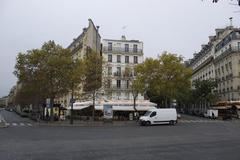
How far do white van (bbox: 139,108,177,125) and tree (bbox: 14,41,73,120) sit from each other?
11.7 metres

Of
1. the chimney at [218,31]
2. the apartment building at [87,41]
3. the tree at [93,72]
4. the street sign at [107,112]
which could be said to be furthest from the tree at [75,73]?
the chimney at [218,31]

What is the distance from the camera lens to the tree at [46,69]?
150 feet

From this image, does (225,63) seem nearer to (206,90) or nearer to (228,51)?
(228,51)

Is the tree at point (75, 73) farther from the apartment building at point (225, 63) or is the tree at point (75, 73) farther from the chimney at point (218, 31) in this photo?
the chimney at point (218, 31)

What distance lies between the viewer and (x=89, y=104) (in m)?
51.7

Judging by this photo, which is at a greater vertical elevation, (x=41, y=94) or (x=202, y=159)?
(x=41, y=94)

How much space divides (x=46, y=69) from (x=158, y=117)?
15.5m

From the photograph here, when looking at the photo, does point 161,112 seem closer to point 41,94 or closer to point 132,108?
point 132,108

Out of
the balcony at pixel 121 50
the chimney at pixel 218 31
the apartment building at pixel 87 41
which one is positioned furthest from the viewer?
the chimney at pixel 218 31

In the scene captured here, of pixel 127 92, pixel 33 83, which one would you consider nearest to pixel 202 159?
pixel 33 83

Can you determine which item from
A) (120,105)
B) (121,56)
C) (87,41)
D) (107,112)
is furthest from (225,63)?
(107,112)

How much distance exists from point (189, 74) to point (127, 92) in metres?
19.4

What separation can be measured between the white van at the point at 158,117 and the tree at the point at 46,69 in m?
11.7

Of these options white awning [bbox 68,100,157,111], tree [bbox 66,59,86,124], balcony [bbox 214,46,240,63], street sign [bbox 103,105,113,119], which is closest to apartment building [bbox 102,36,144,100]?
balcony [bbox 214,46,240,63]
